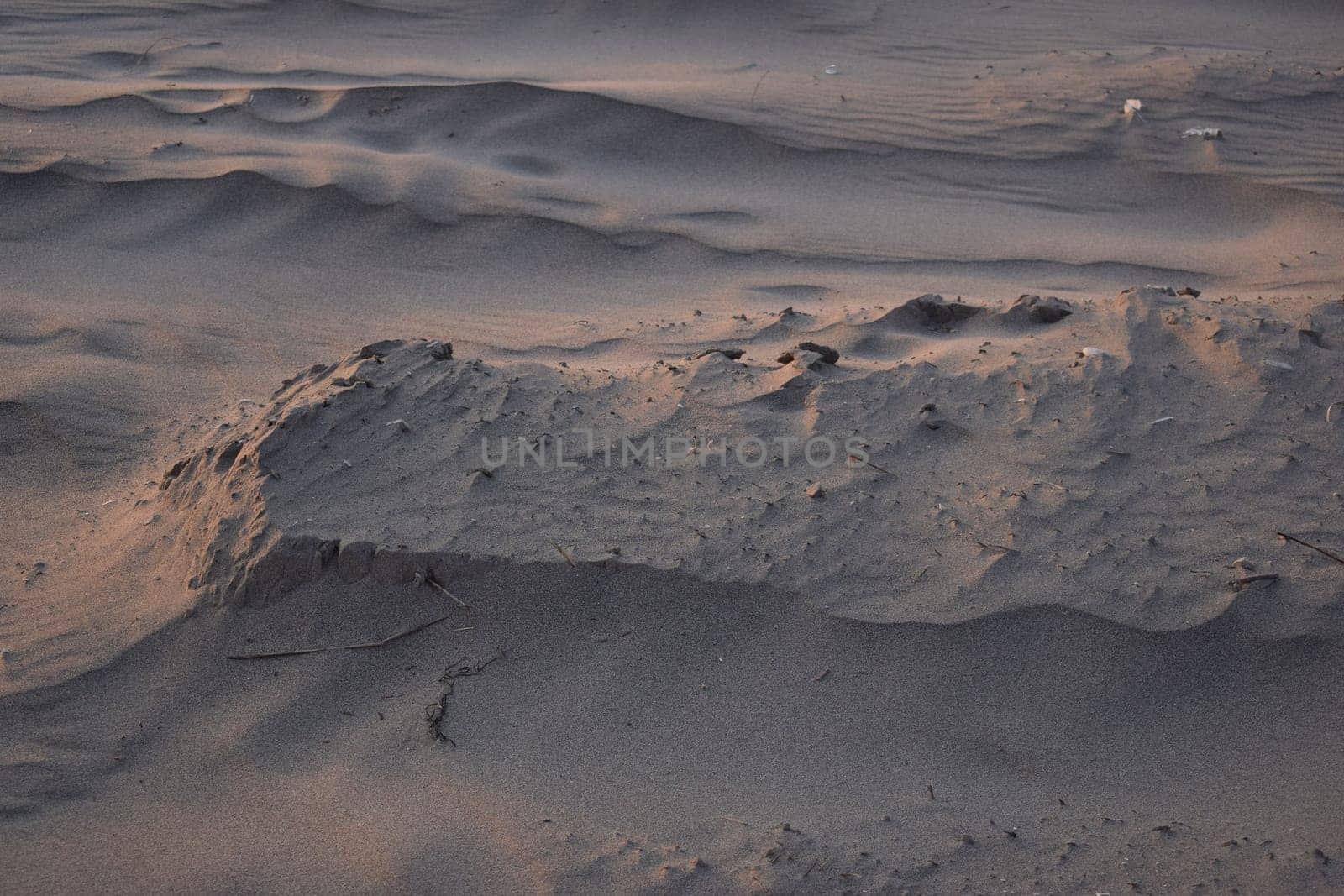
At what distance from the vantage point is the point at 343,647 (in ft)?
8.57

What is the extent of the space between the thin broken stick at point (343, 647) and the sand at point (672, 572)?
1 cm

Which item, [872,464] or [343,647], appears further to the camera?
[872,464]

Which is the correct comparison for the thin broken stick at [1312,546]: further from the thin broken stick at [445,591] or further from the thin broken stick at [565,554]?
the thin broken stick at [445,591]

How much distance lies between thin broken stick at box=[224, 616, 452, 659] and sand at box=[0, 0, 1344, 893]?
0.5 inches

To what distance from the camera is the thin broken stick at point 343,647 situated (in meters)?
2.61

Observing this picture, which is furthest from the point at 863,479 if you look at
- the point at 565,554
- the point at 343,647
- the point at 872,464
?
the point at 343,647

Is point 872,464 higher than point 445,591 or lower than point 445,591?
higher

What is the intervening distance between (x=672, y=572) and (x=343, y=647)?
81 centimetres

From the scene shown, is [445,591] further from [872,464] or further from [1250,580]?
[1250,580]

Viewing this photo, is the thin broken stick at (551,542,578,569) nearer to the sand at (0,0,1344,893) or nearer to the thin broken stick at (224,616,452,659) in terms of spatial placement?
the sand at (0,0,1344,893)

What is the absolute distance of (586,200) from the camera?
16.3ft

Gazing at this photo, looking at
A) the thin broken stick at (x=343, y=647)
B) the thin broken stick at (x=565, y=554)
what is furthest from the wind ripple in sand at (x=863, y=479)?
the thin broken stick at (x=343, y=647)

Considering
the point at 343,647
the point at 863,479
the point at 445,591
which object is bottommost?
the point at 343,647

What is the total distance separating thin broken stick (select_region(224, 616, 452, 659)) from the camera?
2.61m
